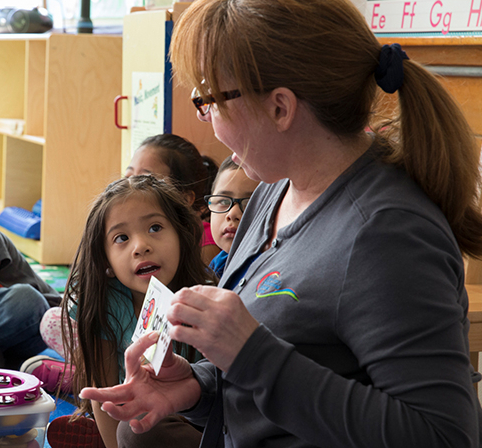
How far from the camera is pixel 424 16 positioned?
6.86 feet

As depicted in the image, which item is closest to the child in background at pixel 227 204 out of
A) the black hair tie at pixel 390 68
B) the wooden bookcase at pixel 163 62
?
the wooden bookcase at pixel 163 62

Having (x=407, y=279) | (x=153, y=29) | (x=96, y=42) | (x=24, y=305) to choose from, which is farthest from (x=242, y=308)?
(x=96, y=42)

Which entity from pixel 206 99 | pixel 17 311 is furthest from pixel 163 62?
pixel 206 99

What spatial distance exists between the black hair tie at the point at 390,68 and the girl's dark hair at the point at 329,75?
0.02m

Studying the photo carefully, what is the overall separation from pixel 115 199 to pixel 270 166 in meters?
0.74

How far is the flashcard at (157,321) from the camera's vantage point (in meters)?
1.02

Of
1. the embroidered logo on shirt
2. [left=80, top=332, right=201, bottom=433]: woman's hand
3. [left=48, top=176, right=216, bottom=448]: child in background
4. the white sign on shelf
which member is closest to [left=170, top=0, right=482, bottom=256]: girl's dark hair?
the embroidered logo on shirt

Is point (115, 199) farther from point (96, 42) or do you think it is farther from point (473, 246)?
point (96, 42)

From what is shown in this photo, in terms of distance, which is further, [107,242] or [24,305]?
[24,305]

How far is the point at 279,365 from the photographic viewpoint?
0.86 meters

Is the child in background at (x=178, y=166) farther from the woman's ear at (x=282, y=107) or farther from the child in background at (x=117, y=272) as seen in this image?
the woman's ear at (x=282, y=107)

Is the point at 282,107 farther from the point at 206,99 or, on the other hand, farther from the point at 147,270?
the point at 147,270

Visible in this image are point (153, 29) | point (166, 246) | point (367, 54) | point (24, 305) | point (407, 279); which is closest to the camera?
point (407, 279)

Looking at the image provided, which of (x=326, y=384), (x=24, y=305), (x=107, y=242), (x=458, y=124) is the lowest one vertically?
(x=24, y=305)
